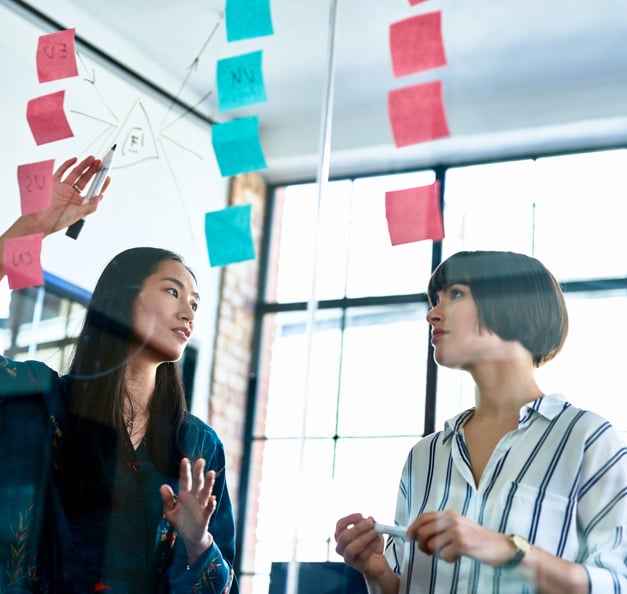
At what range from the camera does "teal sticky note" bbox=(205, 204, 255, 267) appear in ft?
4.20

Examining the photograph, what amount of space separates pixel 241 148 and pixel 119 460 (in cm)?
45

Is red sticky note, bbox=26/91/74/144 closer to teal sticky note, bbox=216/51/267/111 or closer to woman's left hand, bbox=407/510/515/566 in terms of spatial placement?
teal sticky note, bbox=216/51/267/111

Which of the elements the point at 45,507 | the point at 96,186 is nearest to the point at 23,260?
the point at 96,186

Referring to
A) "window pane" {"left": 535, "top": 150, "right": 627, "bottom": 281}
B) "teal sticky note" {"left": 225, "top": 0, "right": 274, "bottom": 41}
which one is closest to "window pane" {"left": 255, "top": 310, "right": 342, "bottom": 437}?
"window pane" {"left": 535, "top": 150, "right": 627, "bottom": 281}

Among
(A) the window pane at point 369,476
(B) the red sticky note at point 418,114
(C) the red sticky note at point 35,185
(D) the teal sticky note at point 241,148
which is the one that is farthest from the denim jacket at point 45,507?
(B) the red sticky note at point 418,114

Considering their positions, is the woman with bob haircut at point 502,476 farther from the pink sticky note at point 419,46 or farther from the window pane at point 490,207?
the pink sticky note at point 419,46

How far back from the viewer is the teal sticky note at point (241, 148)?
1.29m

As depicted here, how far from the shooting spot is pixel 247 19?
1346mm

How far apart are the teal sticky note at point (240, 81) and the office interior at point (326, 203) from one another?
0.5 inches

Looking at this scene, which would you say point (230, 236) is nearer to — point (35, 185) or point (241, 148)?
point (241, 148)

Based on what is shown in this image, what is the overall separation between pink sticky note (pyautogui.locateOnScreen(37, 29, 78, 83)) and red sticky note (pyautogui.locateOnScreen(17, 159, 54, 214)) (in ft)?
0.49

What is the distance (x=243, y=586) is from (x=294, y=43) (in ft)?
2.47

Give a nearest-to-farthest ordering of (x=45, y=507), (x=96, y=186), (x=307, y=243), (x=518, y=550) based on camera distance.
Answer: (x=518, y=550) < (x=45, y=507) < (x=307, y=243) < (x=96, y=186)

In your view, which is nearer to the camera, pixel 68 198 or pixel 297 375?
pixel 297 375
